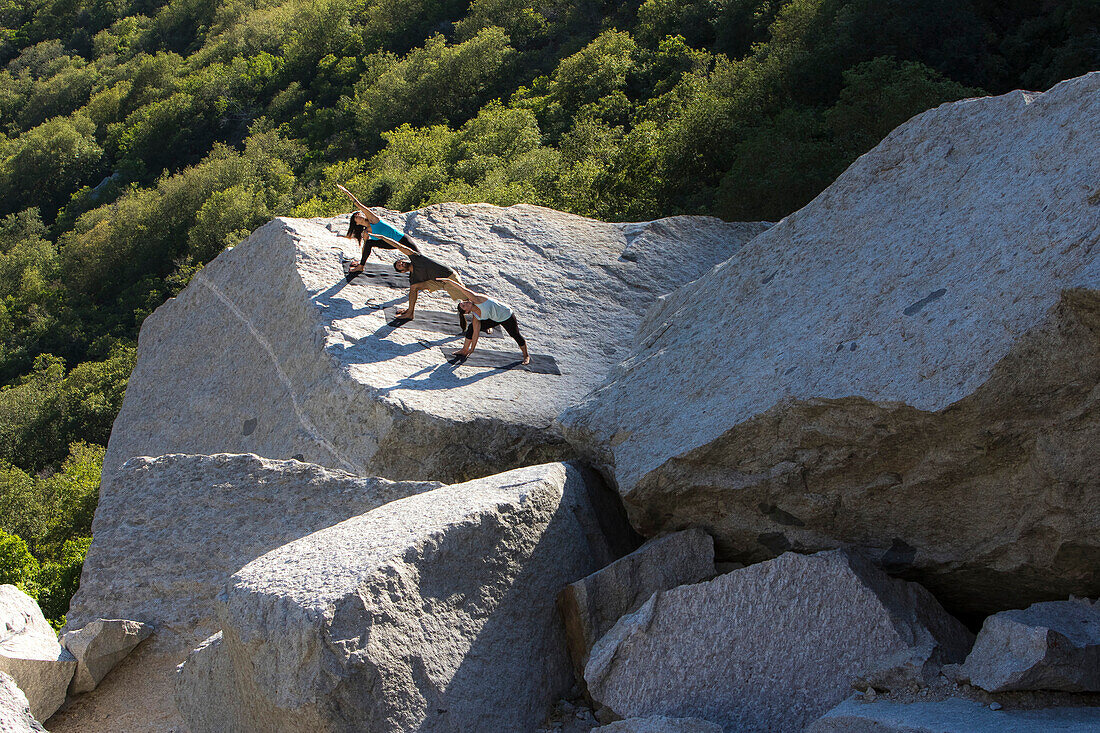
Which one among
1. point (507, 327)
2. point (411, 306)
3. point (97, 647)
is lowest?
point (97, 647)

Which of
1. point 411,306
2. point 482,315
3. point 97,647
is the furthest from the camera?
point 411,306

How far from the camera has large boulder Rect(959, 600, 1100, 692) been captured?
2801 millimetres

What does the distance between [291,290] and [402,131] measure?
20324 millimetres

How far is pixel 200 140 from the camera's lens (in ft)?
128

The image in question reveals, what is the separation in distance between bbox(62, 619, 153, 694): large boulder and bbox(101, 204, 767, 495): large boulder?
87cm

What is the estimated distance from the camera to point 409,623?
11.4 feet

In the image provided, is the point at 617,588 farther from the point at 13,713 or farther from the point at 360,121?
the point at 360,121

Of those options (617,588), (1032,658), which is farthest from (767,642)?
(1032,658)

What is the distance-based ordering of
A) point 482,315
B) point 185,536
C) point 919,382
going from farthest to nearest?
point 482,315 → point 185,536 → point 919,382

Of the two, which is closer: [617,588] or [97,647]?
[617,588]

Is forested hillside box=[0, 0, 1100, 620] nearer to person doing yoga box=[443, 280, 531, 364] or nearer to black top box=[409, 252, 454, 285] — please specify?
black top box=[409, 252, 454, 285]

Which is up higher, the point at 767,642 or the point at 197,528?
A: the point at 197,528

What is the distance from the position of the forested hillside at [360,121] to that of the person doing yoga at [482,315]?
160 inches

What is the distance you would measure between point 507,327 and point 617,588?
2465 millimetres
